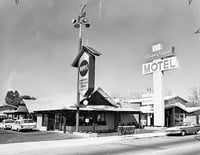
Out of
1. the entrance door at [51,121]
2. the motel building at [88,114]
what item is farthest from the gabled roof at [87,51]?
the entrance door at [51,121]

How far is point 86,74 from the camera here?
26953 mm

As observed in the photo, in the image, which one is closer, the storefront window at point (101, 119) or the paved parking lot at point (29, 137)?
the paved parking lot at point (29, 137)

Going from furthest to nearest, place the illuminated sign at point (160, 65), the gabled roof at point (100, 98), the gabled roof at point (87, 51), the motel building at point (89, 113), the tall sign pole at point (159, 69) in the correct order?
the tall sign pole at point (159, 69) < the illuminated sign at point (160, 65) < the gabled roof at point (100, 98) < the motel building at point (89, 113) < the gabled roof at point (87, 51)

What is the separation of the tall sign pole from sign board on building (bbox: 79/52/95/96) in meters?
12.5

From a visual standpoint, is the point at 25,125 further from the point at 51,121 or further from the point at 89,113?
the point at 89,113

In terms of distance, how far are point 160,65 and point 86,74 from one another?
13287 mm

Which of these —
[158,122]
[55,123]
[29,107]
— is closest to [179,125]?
[158,122]

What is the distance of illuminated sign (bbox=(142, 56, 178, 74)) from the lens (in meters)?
34.4

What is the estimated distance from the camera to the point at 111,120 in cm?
3391

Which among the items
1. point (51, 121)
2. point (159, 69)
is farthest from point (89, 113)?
point (159, 69)

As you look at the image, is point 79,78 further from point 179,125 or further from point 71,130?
point 179,125

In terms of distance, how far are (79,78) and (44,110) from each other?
6.48 metres

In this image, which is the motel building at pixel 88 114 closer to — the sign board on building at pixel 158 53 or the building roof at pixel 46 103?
the building roof at pixel 46 103

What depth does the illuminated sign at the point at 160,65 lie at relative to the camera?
34438 mm
